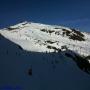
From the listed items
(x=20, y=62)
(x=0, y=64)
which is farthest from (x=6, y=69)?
(x=20, y=62)

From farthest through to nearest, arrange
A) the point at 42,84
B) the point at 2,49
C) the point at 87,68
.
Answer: the point at 87,68 → the point at 2,49 → the point at 42,84

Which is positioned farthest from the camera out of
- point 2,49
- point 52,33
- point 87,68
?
point 52,33

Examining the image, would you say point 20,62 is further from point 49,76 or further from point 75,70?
point 75,70

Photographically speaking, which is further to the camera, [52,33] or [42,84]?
[52,33]

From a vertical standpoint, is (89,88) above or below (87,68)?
below

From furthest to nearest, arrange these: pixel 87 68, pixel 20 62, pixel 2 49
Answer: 1. pixel 87 68
2. pixel 2 49
3. pixel 20 62

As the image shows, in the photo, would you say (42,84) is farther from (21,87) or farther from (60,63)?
(60,63)

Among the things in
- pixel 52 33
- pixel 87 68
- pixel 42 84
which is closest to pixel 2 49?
pixel 42 84

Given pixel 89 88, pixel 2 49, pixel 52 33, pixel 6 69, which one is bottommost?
pixel 89 88

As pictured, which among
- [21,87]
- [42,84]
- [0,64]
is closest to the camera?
[21,87]
